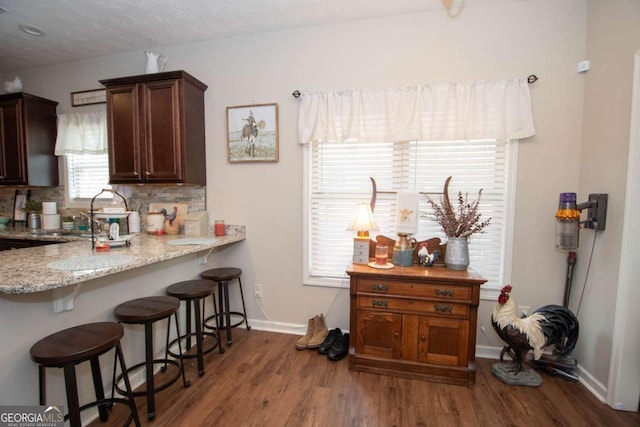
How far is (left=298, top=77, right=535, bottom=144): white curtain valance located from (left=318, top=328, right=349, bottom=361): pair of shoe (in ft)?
5.58

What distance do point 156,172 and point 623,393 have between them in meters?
3.78

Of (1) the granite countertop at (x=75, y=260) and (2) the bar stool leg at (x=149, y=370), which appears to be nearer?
(1) the granite countertop at (x=75, y=260)

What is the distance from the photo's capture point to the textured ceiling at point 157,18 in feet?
7.20

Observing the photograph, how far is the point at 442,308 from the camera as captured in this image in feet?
6.43

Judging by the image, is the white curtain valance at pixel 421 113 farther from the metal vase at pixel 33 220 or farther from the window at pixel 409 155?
the metal vase at pixel 33 220

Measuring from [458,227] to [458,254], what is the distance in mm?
201

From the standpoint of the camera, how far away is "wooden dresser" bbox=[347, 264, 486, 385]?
1.94m

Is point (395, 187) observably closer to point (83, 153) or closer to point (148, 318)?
point (148, 318)

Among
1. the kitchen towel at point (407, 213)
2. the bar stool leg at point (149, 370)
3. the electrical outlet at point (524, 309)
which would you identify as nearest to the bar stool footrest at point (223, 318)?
the bar stool leg at point (149, 370)

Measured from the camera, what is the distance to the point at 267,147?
2.64 metres

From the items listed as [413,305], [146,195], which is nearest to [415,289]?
[413,305]

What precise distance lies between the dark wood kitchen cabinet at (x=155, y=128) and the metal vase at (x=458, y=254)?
91.5 inches

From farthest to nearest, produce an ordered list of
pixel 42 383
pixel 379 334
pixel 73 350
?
1. pixel 379 334
2. pixel 42 383
3. pixel 73 350

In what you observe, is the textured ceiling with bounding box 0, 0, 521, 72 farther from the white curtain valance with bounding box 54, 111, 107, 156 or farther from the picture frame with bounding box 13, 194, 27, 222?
the picture frame with bounding box 13, 194, 27, 222
